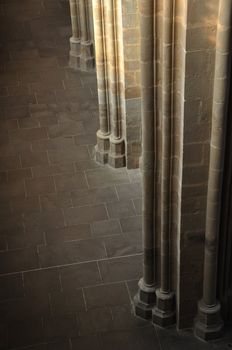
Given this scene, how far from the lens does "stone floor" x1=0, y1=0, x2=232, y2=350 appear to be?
7.64 metres

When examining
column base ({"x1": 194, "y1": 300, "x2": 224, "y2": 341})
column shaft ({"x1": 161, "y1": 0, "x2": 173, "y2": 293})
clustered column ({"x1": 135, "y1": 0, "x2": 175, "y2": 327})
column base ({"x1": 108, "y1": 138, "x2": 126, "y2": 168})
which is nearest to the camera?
column shaft ({"x1": 161, "y1": 0, "x2": 173, "y2": 293})

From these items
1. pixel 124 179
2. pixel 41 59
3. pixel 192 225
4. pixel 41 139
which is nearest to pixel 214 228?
pixel 192 225

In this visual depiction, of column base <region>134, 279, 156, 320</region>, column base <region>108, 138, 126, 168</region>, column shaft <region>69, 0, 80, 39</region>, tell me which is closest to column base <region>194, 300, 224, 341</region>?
column base <region>134, 279, 156, 320</region>

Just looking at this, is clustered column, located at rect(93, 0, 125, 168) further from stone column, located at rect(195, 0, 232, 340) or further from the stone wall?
stone column, located at rect(195, 0, 232, 340)

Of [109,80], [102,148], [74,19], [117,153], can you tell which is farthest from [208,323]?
[74,19]

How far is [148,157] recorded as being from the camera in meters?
6.64

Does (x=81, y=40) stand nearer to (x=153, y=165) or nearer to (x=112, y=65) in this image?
(x=112, y=65)

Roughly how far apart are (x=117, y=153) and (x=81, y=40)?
343 centimetres

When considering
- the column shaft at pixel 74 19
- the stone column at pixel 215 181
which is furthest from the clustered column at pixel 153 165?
the column shaft at pixel 74 19

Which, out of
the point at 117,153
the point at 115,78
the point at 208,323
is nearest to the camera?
the point at 208,323

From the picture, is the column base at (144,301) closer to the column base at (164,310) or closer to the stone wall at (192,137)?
the column base at (164,310)

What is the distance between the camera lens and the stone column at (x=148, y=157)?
5969mm

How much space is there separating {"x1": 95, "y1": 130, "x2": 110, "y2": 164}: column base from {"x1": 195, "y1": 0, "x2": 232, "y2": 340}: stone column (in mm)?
3463

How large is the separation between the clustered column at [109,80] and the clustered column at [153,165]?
9.51 ft
